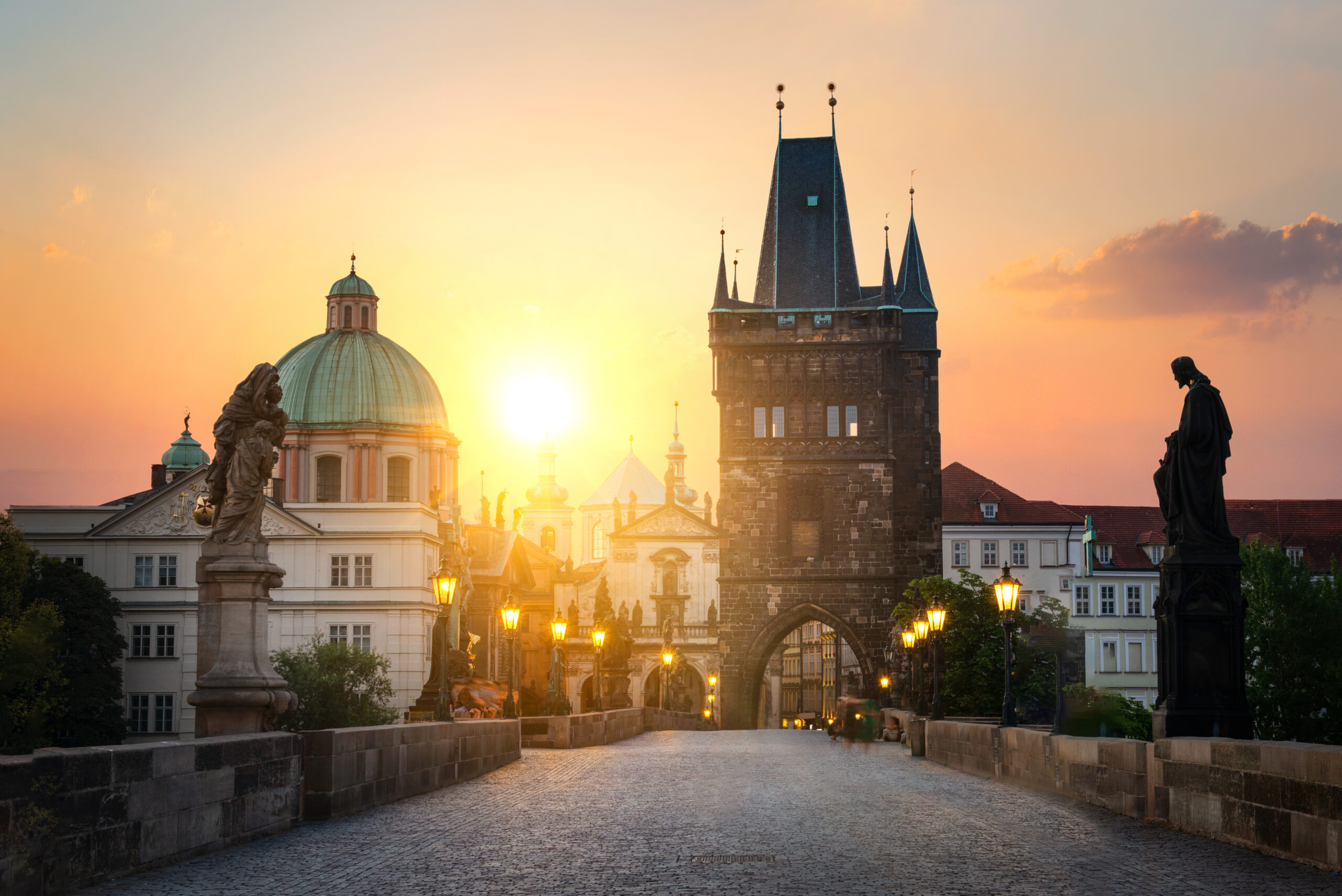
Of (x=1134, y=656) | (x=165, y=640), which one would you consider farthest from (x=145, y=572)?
(x=1134, y=656)

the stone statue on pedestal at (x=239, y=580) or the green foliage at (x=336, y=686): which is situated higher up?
the stone statue on pedestal at (x=239, y=580)

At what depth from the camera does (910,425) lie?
243ft

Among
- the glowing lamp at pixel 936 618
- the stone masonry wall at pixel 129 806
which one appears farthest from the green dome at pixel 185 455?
the stone masonry wall at pixel 129 806

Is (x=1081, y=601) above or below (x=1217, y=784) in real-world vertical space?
above

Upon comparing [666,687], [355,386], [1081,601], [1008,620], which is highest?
[355,386]

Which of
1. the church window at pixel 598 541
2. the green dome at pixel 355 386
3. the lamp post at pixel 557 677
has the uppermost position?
the green dome at pixel 355 386

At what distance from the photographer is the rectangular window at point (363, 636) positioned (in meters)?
67.9

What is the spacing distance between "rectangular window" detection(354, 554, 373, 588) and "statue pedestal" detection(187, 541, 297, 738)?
5474 centimetres

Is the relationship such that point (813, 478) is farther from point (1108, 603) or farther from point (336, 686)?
point (336, 686)

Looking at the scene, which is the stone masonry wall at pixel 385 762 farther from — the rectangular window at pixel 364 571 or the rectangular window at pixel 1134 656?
the rectangular window at pixel 1134 656

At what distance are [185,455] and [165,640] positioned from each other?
63.2 ft

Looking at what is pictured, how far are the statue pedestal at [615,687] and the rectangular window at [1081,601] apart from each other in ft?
102

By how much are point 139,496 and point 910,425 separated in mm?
39005

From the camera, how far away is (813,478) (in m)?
70.2
